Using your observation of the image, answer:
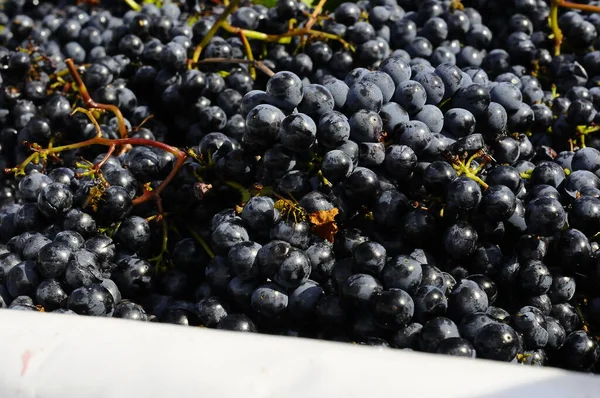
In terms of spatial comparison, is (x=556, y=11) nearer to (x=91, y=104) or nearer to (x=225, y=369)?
(x=91, y=104)

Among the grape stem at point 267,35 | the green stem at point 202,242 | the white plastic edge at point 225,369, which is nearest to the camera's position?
the white plastic edge at point 225,369

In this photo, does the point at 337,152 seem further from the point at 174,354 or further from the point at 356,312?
the point at 174,354

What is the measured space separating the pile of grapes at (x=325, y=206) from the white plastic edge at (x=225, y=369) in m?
0.17

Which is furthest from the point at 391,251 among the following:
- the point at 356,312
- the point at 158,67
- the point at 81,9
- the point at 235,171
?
the point at 81,9

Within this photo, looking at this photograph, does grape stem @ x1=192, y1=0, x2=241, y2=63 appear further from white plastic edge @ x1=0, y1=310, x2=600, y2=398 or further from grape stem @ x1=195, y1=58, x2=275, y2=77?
white plastic edge @ x1=0, y1=310, x2=600, y2=398

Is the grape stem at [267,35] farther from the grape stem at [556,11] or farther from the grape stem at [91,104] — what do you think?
the grape stem at [556,11]

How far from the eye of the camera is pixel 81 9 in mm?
A: 1900

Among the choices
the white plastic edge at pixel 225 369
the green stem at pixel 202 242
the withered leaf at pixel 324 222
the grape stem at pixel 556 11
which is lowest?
the green stem at pixel 202 242

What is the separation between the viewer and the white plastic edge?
745 mm

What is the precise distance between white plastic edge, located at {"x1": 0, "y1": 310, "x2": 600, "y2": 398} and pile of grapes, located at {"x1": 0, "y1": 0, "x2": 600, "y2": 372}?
171 millimetres

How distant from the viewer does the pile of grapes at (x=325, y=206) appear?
3.36 ft

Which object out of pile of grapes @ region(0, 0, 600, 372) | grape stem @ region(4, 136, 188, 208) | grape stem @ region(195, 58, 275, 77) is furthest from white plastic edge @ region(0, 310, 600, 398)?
grape stem @ region(195, 58, 275, 77)

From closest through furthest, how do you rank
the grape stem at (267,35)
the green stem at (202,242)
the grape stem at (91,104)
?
1. the green stem at (202,242)
2. the grape stem at (91,104)
3. the grape stem at (267,35)

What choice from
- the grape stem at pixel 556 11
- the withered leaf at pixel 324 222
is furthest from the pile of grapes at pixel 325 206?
the grape stem at pixel 556 11
